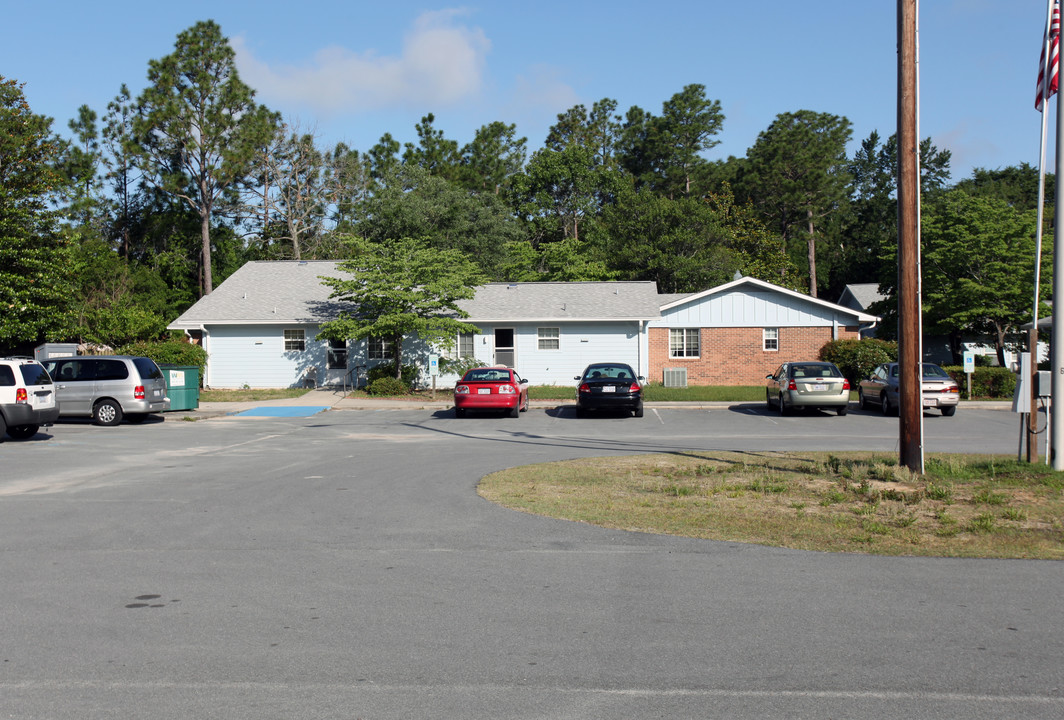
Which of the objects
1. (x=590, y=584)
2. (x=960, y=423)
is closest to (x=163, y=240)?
(x=960, y=423)

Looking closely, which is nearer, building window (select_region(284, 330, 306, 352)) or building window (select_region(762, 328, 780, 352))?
building window (select_region(284, 330, 306, 352))

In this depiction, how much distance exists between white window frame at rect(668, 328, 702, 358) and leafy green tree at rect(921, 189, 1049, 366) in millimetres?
11438

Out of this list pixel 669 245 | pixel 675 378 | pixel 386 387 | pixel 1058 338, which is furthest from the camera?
pixel 669 245

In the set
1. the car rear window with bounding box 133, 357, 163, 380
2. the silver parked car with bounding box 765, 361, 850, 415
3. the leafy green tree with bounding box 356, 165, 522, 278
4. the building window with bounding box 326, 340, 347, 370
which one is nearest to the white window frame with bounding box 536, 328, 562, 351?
the building window with bounding box 326, 340, 347, 370

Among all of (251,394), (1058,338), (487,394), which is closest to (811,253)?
(251,394)

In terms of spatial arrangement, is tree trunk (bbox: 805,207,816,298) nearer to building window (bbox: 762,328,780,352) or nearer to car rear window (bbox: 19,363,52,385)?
building window (bbox: 762,328,780,352)

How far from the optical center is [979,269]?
37969mm

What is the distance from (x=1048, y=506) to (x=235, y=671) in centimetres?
908

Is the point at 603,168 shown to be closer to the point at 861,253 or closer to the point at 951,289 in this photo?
the point at 861,253

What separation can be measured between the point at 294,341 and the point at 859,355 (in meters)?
22.0

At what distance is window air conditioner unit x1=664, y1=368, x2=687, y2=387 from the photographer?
34.2m

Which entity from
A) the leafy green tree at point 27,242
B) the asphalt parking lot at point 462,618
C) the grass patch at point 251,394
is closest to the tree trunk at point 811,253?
the grass patch at point 251,394

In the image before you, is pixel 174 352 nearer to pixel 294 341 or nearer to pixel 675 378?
pixel 294 341

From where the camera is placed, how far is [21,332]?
32188 mm
